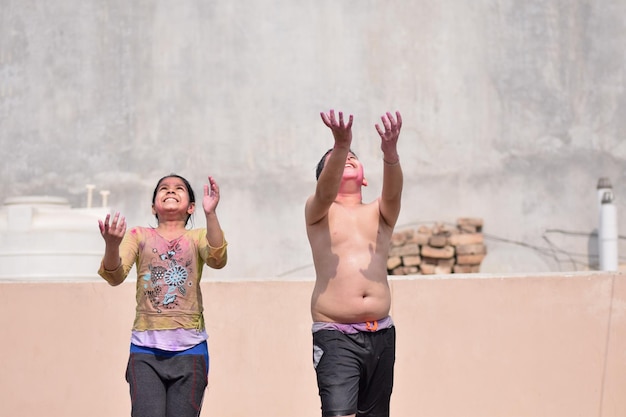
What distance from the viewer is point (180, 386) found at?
10.3ft

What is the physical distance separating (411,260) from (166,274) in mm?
6661

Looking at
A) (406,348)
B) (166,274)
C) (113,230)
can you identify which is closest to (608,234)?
(406,348)

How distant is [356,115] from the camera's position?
10070 millimetres

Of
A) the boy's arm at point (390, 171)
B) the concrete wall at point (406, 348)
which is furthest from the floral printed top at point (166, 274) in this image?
the concrete wall at point (406, 348)

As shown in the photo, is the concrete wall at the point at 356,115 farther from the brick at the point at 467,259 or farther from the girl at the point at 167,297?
the girl at the point at 167,297

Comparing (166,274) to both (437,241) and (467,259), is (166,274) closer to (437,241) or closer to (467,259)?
(437,241)

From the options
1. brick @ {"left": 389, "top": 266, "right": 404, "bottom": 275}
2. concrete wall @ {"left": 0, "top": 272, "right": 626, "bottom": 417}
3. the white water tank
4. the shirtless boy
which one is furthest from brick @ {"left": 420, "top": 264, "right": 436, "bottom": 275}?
the shirtless boy

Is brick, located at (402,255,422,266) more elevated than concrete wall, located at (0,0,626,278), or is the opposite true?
concrete wall, located at (0,0,626,278)

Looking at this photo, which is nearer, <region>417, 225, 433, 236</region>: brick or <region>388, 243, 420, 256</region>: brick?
<region>388, 243, 420, 256</region>: brick

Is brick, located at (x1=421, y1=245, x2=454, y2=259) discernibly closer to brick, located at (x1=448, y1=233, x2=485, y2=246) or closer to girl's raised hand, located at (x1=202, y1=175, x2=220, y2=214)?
brick, located at (x1=448, y1=233, x2=485, y2=246)

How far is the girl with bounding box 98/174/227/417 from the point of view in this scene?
10.2 ft

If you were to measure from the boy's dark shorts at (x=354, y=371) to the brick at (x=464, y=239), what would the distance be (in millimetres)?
6740

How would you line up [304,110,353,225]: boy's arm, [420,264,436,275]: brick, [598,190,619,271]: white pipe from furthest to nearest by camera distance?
[420,264,436,275]: brick, [598,190,619,271]: white pipe, [304,110,353,225]: boy's arm

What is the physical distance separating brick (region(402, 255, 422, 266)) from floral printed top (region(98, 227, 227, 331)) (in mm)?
6493
